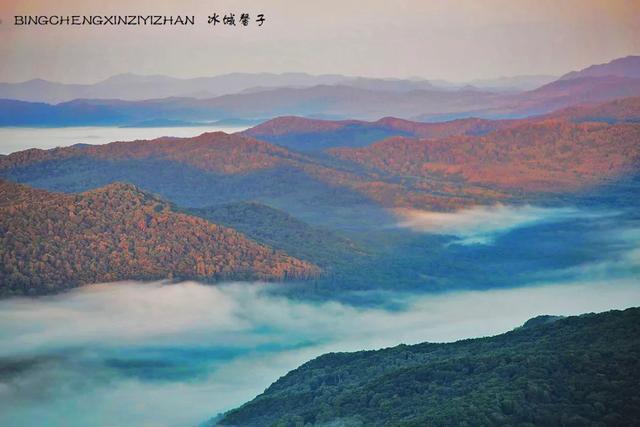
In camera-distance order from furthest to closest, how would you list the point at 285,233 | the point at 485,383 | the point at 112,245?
the point at 285,233 < the point at 112,245 < the point at 485,383

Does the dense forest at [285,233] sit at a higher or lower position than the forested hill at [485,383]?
higher

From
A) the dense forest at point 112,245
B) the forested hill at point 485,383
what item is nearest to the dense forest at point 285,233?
the dense forest at point 112,245

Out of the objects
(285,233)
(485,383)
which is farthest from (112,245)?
(485,383)

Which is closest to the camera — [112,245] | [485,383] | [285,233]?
[485,383]

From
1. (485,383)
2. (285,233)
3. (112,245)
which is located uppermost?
(285,233)

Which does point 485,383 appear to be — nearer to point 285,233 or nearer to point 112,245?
point 112,245

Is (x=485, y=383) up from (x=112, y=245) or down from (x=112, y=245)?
down

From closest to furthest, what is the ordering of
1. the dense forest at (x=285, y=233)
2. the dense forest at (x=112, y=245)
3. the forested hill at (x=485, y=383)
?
the forested hill at (x=485, y=383)
the dense forest at (x=112, y=245)
the dense forest at (x=285, y=233)

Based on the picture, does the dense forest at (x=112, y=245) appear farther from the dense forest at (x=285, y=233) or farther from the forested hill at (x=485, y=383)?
the forested hill at (x=485, y=383)

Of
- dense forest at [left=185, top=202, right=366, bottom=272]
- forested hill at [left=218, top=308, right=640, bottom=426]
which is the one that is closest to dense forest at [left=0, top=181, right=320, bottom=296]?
dense forest at [left=185, top=202, right=366, bottom=272]
